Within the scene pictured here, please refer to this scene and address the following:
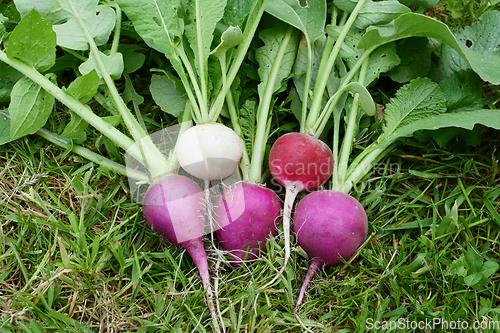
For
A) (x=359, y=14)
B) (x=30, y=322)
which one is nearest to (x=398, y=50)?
(x=359, y=14)

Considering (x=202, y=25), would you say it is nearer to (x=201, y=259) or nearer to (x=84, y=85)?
(x=84, y=85)

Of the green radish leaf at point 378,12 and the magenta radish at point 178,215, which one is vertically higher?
the green radish leaf at point 378,12

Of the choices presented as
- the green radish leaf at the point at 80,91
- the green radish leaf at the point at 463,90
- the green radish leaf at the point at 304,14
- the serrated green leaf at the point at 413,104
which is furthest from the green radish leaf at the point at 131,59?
the green radish leaf at the point at 463,90

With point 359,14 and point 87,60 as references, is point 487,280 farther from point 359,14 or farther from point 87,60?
point 87,60

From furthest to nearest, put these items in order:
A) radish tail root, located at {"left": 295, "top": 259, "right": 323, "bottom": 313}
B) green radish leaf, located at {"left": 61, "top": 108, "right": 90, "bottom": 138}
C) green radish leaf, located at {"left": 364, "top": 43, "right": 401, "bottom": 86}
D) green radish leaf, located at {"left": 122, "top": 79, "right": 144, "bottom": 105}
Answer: green radish leaf, located at {"left": 122, "top": 79, "right": 144, "bottom": 105} → green radish leaf, located at {"left": 364, "top": 43, "right": 401, "bottom": 86} → green radish leaf, located at {"left": 61, "top": 108, "right": 90, "bottom": 138} → radish tail root, located at {"left": 295, "top": 259, "right": 323, "bottom": 313}

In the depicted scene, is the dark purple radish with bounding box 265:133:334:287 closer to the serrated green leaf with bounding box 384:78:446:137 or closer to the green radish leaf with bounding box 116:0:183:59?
the serrated green leaf with bounding box 384:78:446:137

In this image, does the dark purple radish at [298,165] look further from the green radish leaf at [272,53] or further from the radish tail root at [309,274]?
the green radish leaf at [272,53]

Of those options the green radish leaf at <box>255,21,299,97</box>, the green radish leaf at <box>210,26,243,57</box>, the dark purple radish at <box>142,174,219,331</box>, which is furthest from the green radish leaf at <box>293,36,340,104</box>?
the dark purple radish at <box>142,174,219,331</box>
